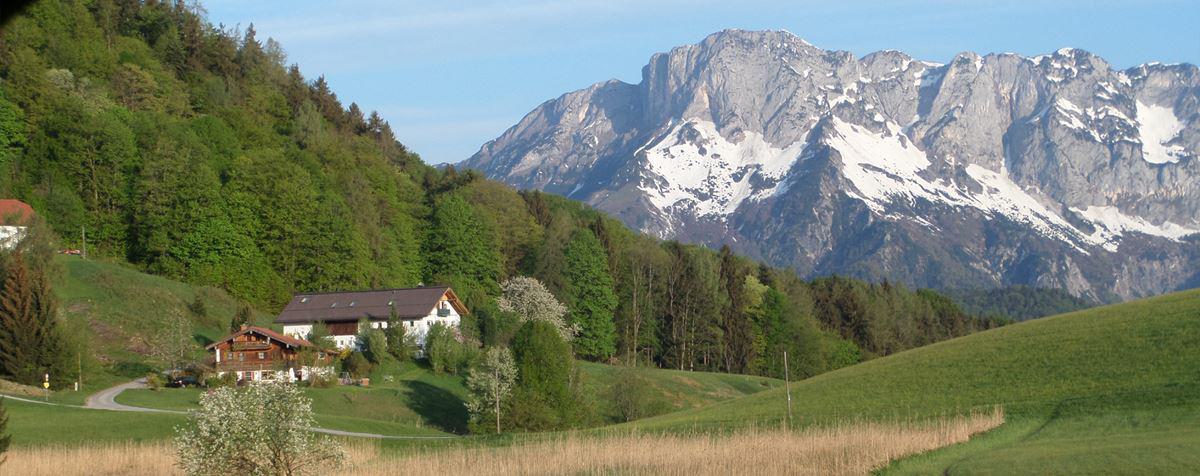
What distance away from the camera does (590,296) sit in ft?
418

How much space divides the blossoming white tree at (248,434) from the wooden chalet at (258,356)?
5422cm

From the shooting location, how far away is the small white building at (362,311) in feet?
320

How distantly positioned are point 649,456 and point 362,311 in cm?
6542

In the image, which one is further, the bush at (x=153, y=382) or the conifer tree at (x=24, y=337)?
the bush at (x=153, y=382)

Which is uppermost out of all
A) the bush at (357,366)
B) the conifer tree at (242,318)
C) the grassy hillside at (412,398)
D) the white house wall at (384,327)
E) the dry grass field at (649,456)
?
the conifer tree at (242,318)

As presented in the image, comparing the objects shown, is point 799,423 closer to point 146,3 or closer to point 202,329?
point 202,329

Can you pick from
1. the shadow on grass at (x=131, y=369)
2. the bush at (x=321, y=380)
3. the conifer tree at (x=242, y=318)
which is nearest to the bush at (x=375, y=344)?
the conifer tree at (x=242, y=318)

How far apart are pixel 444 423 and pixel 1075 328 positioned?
3942 centimetres

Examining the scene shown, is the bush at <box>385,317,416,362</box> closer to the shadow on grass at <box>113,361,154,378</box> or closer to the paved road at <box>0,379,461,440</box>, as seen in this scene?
the shadow on grass at <box>113,361,154,378</box>

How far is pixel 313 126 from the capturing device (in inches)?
5497

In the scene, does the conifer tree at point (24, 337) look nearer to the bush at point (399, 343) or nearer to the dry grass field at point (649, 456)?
the bush at point (399, 343)

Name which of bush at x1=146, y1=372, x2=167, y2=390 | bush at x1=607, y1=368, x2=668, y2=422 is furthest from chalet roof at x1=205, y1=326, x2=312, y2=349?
bush at x1=607, y1=368, x2=668, y2=422

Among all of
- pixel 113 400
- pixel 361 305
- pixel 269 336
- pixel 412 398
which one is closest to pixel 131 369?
pixel 269 336

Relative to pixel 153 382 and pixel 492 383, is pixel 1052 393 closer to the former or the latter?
pixel 492 383
